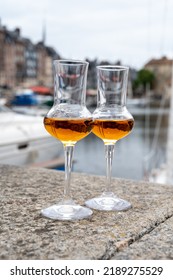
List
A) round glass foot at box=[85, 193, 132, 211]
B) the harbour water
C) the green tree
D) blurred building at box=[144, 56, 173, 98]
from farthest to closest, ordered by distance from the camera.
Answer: blurred building at box=[144, 56, 173, 98] < the green tree < the harbour water < round glass foot at box=[85, 193, 132, 211]

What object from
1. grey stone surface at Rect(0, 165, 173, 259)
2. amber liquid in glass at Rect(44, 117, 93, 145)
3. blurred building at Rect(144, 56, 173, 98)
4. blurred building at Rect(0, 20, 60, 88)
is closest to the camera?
grey stone surface at Rect(0, 165, 173, 259)

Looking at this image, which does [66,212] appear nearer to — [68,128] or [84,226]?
[84,226]

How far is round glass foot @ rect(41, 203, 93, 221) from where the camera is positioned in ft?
5.14

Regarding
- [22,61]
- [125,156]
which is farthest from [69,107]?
[22,61]

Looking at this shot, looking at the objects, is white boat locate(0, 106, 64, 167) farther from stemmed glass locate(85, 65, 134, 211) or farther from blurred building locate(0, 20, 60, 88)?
blurred building locate(0, 20, 60, 88)

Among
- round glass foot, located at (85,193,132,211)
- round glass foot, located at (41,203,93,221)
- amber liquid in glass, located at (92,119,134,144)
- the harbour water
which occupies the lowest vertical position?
the harbour water

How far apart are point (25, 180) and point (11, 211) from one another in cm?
50

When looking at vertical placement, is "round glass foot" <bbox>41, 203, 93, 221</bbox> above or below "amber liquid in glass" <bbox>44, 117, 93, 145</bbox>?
below

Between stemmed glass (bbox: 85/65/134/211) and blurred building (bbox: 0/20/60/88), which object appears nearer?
stemmed glass (bbox: 85/65/134/211)

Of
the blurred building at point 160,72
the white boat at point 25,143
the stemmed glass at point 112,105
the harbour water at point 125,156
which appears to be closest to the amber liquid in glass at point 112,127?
the stemmed glass at point 112,105

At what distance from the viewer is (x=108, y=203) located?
172 cm

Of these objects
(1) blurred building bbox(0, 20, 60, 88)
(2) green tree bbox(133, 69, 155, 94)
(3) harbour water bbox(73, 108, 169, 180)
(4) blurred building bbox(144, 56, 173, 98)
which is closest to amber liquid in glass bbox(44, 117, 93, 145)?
(3) harbour water bbox(73, 108, 169, 180)

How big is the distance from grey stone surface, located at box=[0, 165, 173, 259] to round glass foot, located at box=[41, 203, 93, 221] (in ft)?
0.07

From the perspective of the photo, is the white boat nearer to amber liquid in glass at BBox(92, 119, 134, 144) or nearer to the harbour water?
amber liquid in glass at BBox(92, 119, 134, 144)
